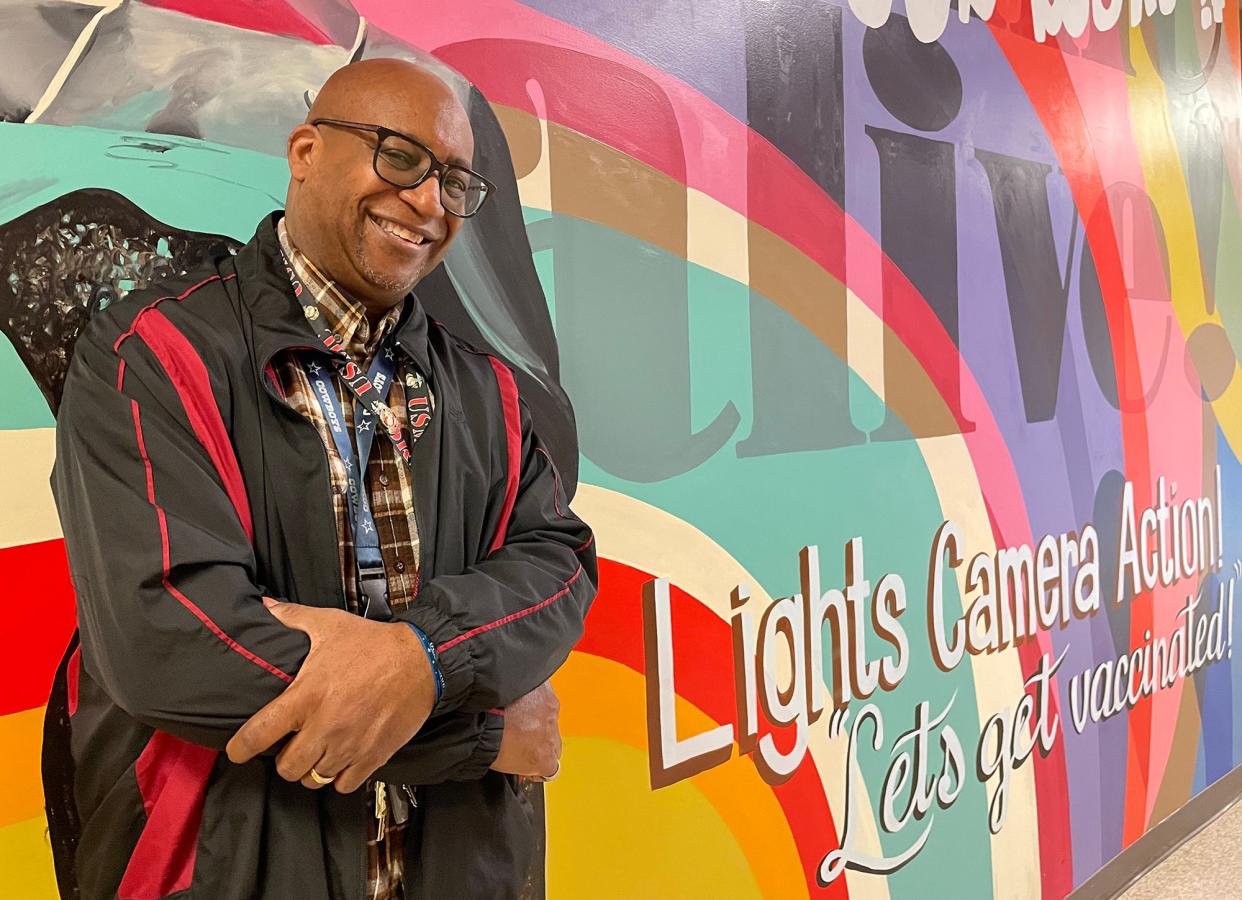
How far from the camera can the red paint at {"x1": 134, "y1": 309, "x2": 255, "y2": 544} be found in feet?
3.83

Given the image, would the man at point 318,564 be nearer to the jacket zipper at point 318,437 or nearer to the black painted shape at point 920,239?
the jacket zipper at point 318,437

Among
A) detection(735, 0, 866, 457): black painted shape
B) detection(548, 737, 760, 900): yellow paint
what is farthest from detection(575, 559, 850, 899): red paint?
detection(735, 0, 866, 457): black painted shape

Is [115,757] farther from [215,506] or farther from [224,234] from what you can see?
[224,234]

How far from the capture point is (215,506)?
1141 mm

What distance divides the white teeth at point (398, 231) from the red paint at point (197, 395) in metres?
0.27

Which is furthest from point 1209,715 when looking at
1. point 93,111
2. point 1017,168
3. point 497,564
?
point 93,111

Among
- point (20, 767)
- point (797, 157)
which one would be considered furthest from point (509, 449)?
point (797, 157)

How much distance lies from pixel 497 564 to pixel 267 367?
1.19ft

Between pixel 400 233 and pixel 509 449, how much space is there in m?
0.32

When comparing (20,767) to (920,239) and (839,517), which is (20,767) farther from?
(920,239)

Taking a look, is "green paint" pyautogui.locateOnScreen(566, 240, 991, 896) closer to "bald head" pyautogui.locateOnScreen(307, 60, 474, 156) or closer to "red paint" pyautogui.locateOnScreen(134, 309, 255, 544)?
"bald head" pyautogui.locateOnScreen(307, 60, 474, 156)

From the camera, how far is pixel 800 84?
2.36 meters

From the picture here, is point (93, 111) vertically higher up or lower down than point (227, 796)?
higher up

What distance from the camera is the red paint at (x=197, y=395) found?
1.17 meters
